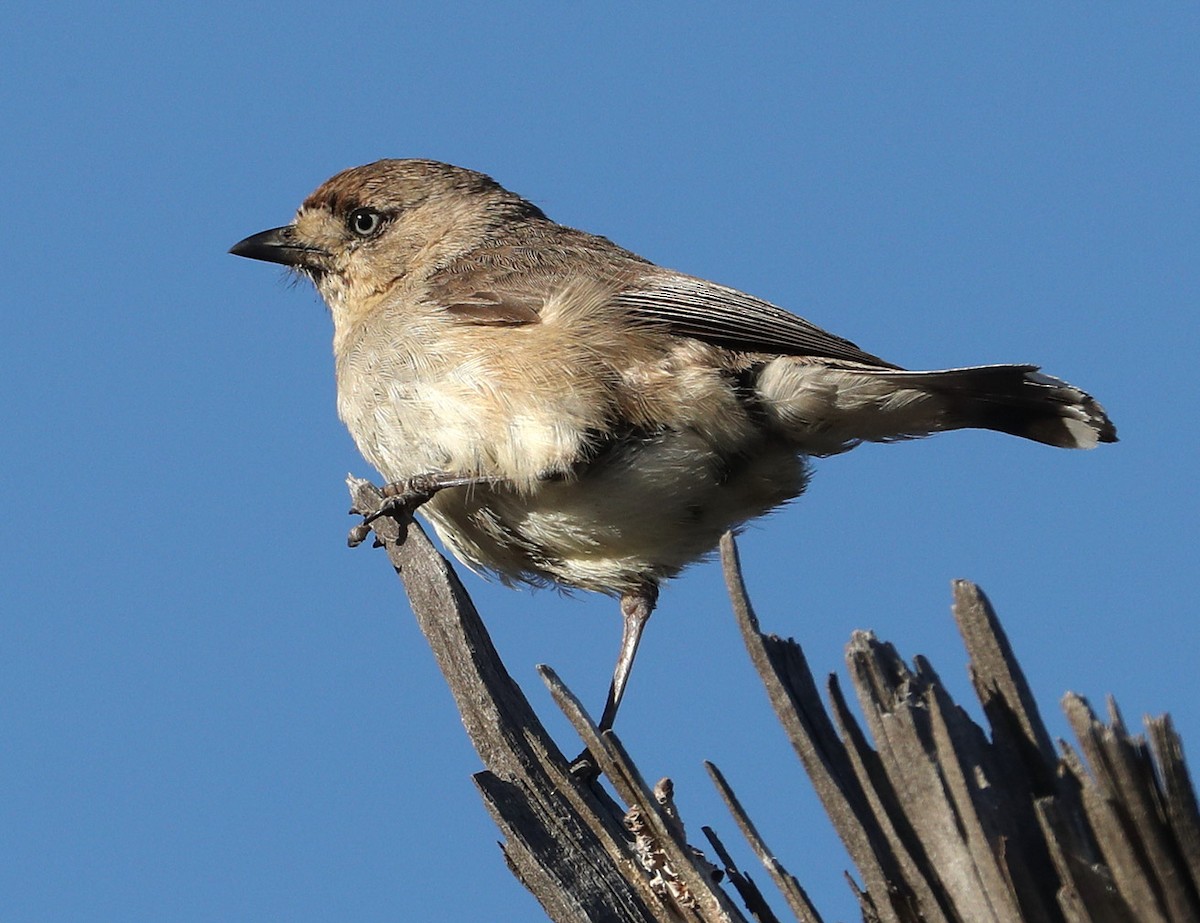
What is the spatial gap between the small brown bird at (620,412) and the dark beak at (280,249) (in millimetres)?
1256

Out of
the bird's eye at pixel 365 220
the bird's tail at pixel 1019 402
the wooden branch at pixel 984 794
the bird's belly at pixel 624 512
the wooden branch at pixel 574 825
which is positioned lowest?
the wooden branch at pixel 984 794

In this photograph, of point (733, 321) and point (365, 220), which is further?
point (365, 220)

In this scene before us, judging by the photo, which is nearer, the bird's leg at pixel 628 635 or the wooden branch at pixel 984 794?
the wooden branch at pixel 984 794

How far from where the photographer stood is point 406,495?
601 centimetres

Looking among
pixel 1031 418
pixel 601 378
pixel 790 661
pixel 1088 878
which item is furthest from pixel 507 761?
pixel 1031 418

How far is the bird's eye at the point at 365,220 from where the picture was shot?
26.4 feet

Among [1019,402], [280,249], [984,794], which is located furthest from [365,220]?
[984,794]

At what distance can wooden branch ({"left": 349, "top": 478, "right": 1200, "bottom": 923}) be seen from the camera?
3061 mm

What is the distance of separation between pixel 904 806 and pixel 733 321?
329 centimetres

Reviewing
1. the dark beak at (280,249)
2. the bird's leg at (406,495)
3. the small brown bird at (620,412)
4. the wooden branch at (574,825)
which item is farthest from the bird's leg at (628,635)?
the dark beak at (280,249)

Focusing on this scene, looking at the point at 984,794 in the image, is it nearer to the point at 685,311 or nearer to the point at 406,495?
the point at 406,495

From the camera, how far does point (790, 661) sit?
3.66 meters

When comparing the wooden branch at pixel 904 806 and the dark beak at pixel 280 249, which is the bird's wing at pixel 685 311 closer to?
the dark beak at pixel 280 249

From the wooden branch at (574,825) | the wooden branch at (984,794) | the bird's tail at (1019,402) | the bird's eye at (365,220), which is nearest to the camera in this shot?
the wooden branch at (984,794)
